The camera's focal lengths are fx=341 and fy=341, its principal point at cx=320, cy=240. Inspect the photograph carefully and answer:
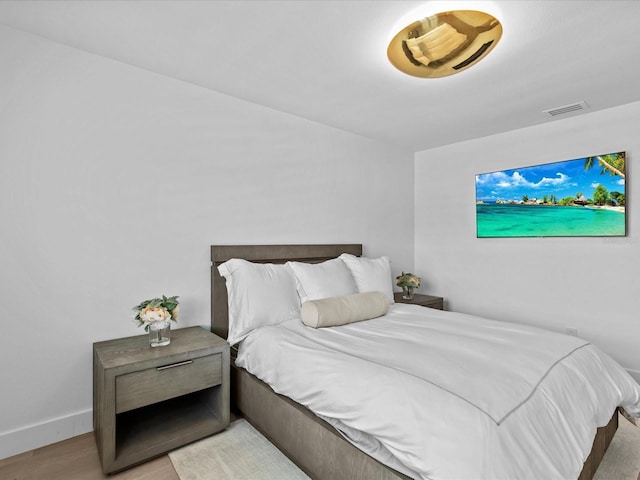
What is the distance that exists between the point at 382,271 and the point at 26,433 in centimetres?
274

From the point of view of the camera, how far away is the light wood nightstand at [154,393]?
182 centimetres

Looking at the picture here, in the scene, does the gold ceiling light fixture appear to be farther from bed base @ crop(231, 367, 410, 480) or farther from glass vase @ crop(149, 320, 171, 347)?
glass vase @ crop(149, 320, 171, 347)

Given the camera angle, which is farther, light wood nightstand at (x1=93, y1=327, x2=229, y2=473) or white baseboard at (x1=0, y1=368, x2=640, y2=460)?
white baseboard at (x1=0, y1=368, x2=640, y2=460)

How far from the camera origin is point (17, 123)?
1991mm

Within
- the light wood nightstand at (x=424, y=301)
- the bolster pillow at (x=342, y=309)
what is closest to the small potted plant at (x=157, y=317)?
the bolster pillow at (x=342, y=309)

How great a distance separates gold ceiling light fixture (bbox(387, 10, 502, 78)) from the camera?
175 centimetres

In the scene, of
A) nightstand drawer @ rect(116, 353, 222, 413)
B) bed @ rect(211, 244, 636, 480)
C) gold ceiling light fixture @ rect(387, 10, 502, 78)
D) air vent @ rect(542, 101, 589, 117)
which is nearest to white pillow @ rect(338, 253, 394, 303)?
bed @ rect(211, 244, 636, 480)

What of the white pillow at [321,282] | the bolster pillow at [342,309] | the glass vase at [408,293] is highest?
the white pillow at [321,282]

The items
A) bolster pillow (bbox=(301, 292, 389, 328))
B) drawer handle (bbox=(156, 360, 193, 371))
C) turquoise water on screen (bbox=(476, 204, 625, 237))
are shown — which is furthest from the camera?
turquoise water on screen (bbox=(476, 204, 625, 237))

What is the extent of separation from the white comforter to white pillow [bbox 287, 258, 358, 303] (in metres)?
0.47

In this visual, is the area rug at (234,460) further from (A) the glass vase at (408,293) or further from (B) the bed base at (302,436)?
(A) the glass vase at (408,293)

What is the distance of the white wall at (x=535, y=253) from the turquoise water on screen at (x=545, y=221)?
0.28 ft

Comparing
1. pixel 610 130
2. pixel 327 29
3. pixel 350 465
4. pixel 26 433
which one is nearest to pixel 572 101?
pixel 610 130

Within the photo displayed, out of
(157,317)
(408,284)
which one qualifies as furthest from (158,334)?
(408,284)
